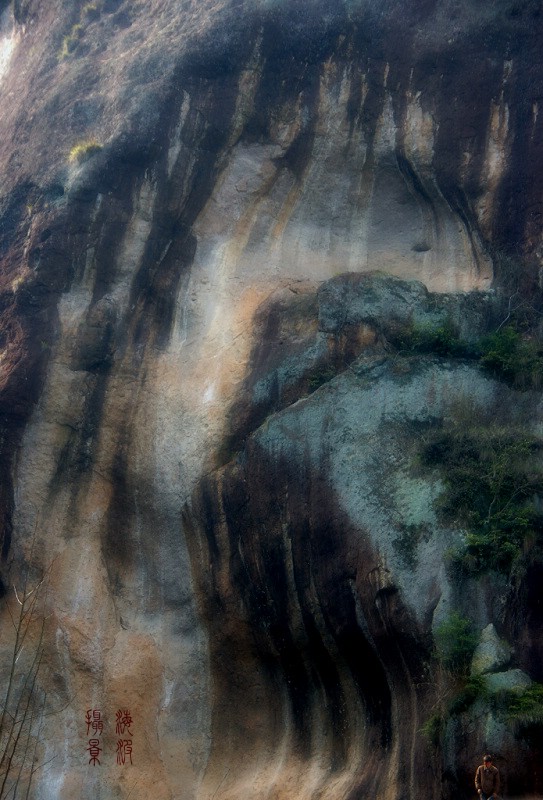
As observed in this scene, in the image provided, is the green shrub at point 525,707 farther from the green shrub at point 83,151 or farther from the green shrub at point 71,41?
the green shrub at point 71,41

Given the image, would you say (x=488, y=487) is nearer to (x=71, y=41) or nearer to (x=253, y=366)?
(x=253, y=366)

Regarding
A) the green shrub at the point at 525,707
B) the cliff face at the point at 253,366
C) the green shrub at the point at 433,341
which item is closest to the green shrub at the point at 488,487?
the cliff face at the point at 253,366

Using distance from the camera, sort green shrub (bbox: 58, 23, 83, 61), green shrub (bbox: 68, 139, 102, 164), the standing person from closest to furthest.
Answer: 1. the standing person
2. green shrub (bbox: 68, 139, 102, 164)
3. green shrub (bbox: 58, 23, 83, 61)

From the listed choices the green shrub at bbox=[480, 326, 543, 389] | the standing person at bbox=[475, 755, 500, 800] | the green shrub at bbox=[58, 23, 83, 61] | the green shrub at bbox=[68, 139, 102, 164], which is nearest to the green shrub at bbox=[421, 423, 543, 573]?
the green shrub at bbox=[480, 326, 543, 389]

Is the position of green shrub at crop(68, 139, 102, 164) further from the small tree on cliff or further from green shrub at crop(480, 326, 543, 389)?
green shrub at crop(480, 326, 543, 389)

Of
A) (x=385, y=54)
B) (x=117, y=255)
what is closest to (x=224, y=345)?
(x=117, y=255)

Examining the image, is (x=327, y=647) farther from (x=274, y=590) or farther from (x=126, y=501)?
(x=126, y=501)

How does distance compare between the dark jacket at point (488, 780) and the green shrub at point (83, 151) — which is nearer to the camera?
the dark jacket at point (488, 780)
